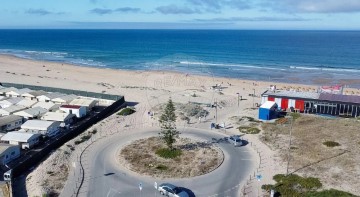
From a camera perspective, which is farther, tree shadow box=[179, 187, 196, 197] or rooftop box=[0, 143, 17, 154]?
rooftop box=[0, 143, 17, 154]

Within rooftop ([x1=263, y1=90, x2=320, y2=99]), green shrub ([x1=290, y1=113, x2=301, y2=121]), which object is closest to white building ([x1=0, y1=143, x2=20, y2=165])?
green shrub ([x1=290, y1=113, x2=301, y2=121])

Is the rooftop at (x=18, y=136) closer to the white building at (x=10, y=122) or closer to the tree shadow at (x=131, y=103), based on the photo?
the white building at (x=10, y=122)

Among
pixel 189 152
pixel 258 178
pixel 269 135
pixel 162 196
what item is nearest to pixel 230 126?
pixel 269 135

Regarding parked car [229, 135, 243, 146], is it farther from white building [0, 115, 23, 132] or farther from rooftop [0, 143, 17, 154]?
white building [0, 115, 23, 132]

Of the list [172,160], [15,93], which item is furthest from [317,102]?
[15,93]

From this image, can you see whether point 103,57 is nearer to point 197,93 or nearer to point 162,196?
point 197,93
